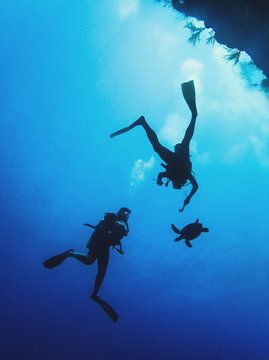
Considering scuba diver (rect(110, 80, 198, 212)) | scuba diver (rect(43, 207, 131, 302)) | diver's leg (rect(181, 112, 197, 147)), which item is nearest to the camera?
diver's leg (rect(181, 112, 197, 147))

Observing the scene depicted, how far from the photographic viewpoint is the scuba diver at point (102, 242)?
635cm

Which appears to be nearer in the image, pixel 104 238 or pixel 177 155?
pixel 177 155

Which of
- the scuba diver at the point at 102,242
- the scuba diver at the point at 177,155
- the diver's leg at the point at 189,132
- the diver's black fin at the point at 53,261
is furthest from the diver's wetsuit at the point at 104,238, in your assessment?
the diver's leg at the point at 189,132

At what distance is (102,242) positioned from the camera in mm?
6594

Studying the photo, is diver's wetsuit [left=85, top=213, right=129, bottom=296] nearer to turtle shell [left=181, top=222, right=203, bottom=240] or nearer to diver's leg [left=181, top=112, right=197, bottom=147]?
turtle shell [left=181, top=222, right=203, bottom=240]

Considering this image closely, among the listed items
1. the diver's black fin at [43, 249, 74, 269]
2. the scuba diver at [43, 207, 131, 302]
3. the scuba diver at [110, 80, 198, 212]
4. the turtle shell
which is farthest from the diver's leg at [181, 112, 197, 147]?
the diver's black fin at [43, 249, 74, 269]

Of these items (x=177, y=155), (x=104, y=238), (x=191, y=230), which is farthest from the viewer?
(x=104, y=238)

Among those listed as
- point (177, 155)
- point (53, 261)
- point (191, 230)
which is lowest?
point (53, 261)

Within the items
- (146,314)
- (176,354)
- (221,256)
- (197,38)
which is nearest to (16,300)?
(146,314)

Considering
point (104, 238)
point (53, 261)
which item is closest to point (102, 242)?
point (104, 238)

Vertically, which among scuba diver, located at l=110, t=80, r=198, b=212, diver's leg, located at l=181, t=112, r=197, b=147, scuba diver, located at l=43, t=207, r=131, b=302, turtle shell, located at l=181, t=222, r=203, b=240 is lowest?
scuba diver, located at l=43, t=207, r=131, b=302

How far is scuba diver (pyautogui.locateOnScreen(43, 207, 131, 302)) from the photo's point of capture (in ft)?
20.8

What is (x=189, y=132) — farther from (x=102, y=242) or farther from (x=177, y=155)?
(x=102, y=242)

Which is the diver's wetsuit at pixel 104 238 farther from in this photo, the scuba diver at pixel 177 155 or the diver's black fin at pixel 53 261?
the scuba diver at pixel 177 155
